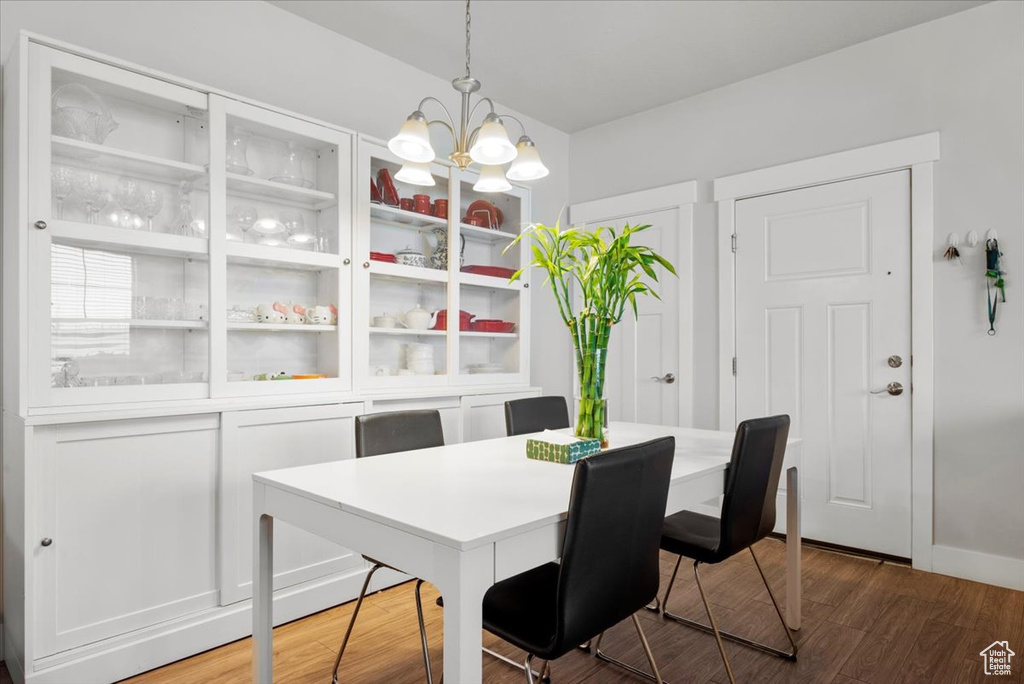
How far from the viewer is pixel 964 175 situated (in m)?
2.92

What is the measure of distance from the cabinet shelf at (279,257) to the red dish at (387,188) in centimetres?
51

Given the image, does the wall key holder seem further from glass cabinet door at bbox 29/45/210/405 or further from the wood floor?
glass cabinet door at bbox 29/45/210/405

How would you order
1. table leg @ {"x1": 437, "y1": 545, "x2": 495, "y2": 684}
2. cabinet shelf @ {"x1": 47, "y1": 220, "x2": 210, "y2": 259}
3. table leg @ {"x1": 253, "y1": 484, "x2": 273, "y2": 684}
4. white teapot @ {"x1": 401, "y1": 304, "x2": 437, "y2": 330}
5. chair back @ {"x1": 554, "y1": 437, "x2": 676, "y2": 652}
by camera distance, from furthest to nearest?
1. white teapot @ {"x1": 401, "y1": 304, "x2": 437, "y2": 330}
2. cabinet shelf @ {"x1": 47, "y1": 220, "x2": 210, "y2": 259}
3. table leg @ {"x1": 253, "y1": 484, "x2": 273, "y2": 684}
4. chair back @ {"x1": 554, "y1": 437, "x2": 676, "y2": 652}
5. table leg @ {"x1": 437, "y1": 545, "x2": 495, "y2": 684}

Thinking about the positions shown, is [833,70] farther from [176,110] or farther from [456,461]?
[176,110]

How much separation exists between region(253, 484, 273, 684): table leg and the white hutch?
26.5 inches

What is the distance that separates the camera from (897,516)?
3096mm

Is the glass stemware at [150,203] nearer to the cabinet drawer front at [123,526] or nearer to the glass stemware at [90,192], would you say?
the glass stemware at [90,192]

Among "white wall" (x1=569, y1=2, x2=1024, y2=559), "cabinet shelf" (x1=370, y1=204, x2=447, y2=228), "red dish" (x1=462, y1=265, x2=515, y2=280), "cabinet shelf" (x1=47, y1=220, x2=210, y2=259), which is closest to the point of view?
"cabinet shelf" (x1=47, y1=220, x2=210, y2=259)

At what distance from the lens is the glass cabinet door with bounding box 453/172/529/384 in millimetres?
3443

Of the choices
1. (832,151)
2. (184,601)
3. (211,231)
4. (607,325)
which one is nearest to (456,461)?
(607,325)

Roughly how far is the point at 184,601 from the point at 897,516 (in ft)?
11.1

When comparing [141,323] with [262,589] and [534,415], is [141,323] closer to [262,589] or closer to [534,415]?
[262,589]

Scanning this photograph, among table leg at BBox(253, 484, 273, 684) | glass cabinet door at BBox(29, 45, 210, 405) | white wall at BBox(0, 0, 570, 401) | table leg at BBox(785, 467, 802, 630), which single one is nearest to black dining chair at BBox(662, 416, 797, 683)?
table leg at BBox(785, 467, 802, 630)

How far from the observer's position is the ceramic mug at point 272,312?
261cm
